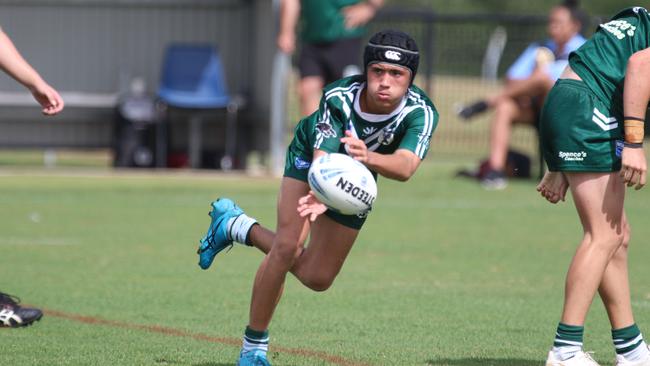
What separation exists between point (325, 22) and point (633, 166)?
361 inches

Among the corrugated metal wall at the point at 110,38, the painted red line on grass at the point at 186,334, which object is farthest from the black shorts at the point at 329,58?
the painted red line on grass at the point at 186,334

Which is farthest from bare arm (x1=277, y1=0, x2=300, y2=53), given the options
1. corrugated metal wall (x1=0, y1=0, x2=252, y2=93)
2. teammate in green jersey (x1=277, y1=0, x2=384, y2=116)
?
corrugated metal wall (x1=0, y1=0, x2=252, y2=93)

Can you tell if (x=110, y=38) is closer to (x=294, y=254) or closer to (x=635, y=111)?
(x=294, y=254)

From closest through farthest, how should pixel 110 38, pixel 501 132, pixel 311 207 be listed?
pixel 311 207, pixel 501 132, pixel 110 38

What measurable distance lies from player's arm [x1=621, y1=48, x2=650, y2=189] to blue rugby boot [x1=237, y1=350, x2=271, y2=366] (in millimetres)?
1855

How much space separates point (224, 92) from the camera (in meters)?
17.6

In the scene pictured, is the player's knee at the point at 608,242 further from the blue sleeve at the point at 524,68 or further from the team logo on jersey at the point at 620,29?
the blue sleeve at the point at 524,68

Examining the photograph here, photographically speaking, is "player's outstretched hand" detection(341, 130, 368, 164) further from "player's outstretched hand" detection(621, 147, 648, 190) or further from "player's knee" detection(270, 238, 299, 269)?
"player's outstretched hand" detection(621, 147, 648, 190)

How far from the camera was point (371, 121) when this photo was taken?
5.93 meters

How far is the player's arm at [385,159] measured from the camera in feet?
17.7

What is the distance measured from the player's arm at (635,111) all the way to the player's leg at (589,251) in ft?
0.54

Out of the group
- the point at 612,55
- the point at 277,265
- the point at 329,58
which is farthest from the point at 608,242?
the point at 329,58

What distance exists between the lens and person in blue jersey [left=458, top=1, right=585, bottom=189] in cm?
1465

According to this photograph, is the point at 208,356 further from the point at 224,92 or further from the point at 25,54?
the point at 25,54
